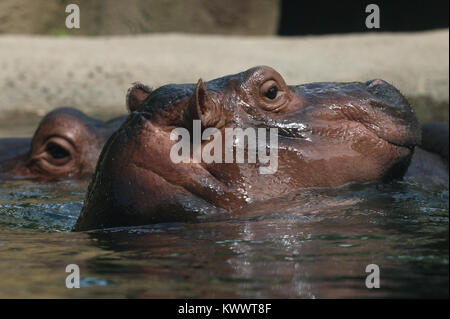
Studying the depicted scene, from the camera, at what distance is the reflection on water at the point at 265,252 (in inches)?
119

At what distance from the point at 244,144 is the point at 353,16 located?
1377cm

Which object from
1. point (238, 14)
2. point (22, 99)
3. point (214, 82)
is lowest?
point (214, 82)

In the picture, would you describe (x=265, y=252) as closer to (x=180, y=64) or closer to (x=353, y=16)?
(x=180, y=64)

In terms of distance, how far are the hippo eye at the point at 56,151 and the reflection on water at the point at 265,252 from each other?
1850 mm

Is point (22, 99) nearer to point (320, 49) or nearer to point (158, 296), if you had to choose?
point (320, 49)

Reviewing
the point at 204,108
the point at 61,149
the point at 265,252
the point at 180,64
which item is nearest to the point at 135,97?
the point at 204,108

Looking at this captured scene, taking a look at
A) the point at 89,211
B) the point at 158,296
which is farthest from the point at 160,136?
the point at 158,296

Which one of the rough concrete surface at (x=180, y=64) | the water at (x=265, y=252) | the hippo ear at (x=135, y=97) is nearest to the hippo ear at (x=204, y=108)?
the water at (x=265, y=252)

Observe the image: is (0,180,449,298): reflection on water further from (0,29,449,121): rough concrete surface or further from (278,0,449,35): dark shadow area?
(278,0,449,35): dark shadow area

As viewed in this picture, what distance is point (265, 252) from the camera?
3.58 meters

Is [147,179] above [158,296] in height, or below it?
above

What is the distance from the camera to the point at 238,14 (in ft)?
56.5

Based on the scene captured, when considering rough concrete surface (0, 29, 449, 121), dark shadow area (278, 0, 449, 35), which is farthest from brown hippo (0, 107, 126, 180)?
dark shadow area (278, 0, 449, 35)
